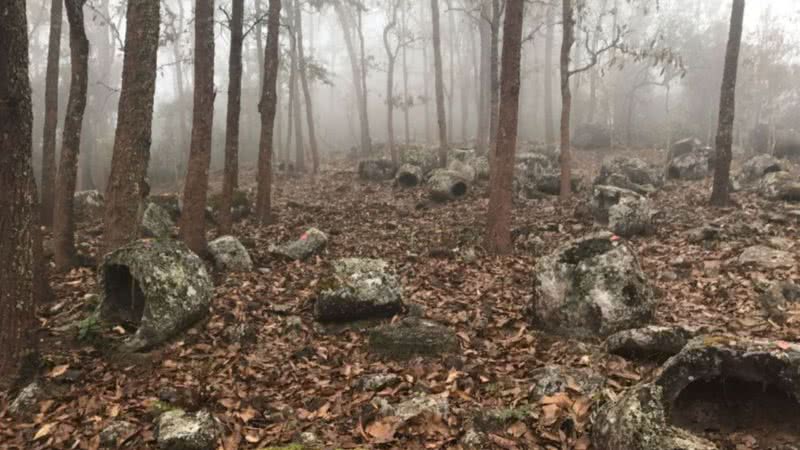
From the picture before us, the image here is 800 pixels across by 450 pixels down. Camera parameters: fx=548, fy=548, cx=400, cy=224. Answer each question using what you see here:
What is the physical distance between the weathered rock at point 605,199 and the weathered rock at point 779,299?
481 cm

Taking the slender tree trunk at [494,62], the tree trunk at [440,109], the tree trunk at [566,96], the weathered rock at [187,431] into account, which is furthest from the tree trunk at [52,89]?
the tree trunk at [440,109]

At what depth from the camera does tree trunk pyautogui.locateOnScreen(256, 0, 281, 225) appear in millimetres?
12664

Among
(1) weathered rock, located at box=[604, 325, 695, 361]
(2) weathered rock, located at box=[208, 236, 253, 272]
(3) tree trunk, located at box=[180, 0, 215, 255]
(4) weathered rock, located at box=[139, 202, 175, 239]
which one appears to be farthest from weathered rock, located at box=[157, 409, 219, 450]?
(4) weathered rock, located at box=[139, 202, 175, 239]

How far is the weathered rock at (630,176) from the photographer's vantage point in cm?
1562

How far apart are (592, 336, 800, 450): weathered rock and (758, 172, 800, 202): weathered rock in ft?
35.8

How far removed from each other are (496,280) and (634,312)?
2767mm

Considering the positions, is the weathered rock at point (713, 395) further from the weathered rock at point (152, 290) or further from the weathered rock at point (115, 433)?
the weathered rock at point (152, 290)

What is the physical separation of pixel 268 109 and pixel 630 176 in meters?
11.2

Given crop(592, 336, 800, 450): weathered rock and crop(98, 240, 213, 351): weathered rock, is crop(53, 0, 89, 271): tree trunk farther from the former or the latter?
crop(592, 336, 800, 450): weathered rock

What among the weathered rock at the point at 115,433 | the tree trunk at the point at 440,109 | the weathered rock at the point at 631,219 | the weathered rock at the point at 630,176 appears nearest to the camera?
the weathered rock at the point at 115,433

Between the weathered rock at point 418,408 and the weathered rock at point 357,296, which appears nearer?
the weathered rock at point 418,408

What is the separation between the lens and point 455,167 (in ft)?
60.6

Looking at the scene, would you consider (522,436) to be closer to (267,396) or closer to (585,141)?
(267,396)

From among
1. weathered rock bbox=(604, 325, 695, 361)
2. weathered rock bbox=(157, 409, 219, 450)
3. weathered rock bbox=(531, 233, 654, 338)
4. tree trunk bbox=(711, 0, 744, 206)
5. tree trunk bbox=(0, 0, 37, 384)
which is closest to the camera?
weathered rock bbox=(157, 409, 219, 450)
